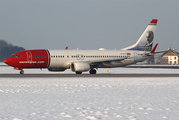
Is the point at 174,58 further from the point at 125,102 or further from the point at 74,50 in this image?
the point at 125,102

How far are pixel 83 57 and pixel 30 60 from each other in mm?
7948

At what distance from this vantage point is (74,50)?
38.0 m

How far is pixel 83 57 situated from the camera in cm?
3731

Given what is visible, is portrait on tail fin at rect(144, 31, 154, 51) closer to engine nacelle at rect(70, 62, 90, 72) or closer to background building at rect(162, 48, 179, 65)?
Result: engine nacelle at rect(70, 62, 90, 72)

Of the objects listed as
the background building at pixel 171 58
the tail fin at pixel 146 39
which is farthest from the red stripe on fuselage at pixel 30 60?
the background building at pixel 171 58

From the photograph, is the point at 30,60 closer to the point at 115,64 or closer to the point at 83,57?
the point at 83,57

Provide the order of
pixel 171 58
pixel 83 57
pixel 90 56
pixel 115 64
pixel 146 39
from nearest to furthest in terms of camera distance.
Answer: pixel 83 57 < pixel 90 56 < pixel 115 64 < pixel 146 39 < pixel 171 58

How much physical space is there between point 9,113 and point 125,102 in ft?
19.4

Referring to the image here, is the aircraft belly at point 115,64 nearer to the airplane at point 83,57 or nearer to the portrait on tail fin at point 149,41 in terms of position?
the airplane at point 83,57

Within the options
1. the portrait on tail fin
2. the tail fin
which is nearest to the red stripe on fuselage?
the tail fin

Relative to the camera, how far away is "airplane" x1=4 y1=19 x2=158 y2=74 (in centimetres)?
3475

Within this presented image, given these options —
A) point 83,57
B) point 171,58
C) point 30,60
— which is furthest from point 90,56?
point 171,58

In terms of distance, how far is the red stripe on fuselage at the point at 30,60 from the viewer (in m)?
34.4

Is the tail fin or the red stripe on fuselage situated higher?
the tail fin
